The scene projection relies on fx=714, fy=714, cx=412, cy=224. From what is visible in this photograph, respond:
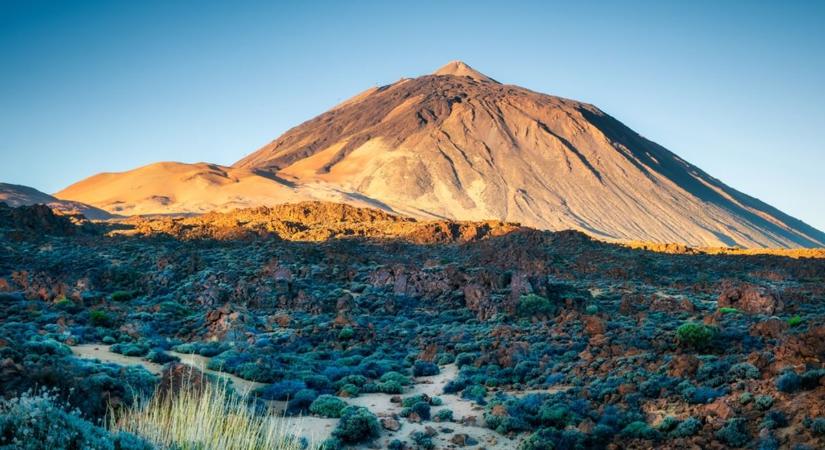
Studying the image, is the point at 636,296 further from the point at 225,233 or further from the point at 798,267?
the point at 225,233

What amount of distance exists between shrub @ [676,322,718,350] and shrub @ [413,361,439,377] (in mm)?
5898

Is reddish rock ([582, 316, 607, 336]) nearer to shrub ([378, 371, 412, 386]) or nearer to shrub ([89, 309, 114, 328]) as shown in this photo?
shrub ([378, 371, 412, 386])

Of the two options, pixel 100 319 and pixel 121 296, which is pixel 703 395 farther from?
pixel 121 296

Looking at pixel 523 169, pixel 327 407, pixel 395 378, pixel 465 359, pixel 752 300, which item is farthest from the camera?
pixel 523 169

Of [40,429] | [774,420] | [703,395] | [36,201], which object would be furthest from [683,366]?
[36,201]

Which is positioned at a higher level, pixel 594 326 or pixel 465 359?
pixel 594 326

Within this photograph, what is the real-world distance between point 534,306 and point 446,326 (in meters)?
2.97

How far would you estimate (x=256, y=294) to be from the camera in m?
26.1

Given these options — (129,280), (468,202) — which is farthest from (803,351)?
(468,202)

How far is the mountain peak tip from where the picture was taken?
522ft

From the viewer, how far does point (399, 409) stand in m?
14.3

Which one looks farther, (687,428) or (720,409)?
(720,409)

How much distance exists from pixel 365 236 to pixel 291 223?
691cm

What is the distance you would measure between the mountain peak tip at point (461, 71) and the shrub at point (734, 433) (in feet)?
488
